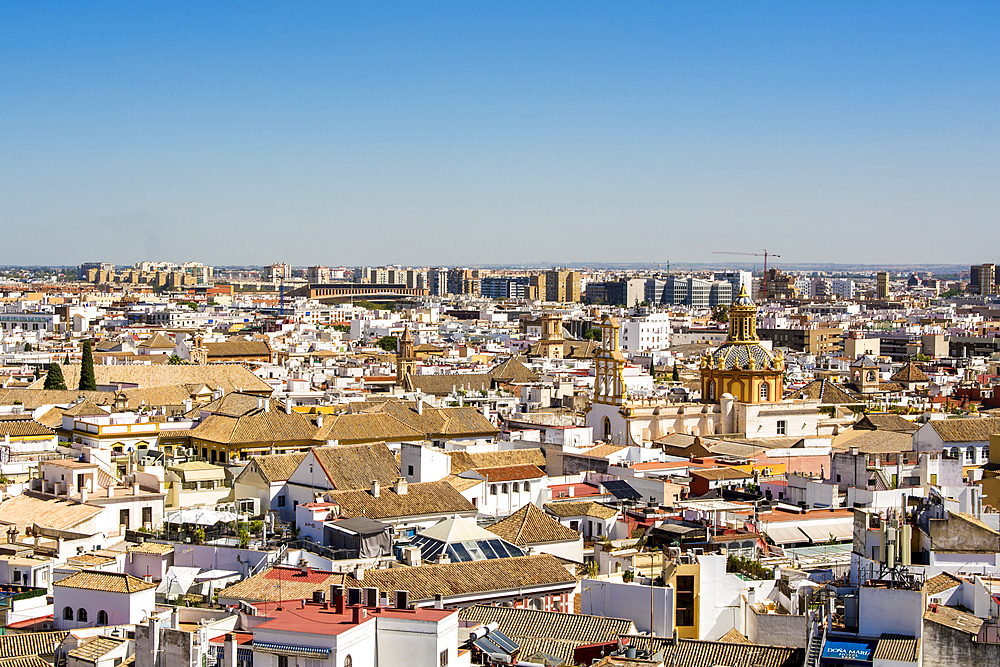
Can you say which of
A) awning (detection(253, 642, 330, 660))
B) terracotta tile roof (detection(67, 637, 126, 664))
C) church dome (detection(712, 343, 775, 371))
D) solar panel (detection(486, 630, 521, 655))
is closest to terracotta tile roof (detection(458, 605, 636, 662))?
solar panel (detection(486, 630, 521, 655))

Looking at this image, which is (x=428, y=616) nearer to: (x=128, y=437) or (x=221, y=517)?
(x=221, y=517)

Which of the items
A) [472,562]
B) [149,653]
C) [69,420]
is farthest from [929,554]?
[69,420]

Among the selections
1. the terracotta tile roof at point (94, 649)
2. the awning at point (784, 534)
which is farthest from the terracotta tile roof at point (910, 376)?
the terracotta tile roof at point (94, 649)

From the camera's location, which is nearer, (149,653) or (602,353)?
(149,653)

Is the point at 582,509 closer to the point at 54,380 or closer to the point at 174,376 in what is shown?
the point at 174,376

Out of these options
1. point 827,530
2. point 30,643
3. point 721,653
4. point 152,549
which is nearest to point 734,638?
point 721,653
